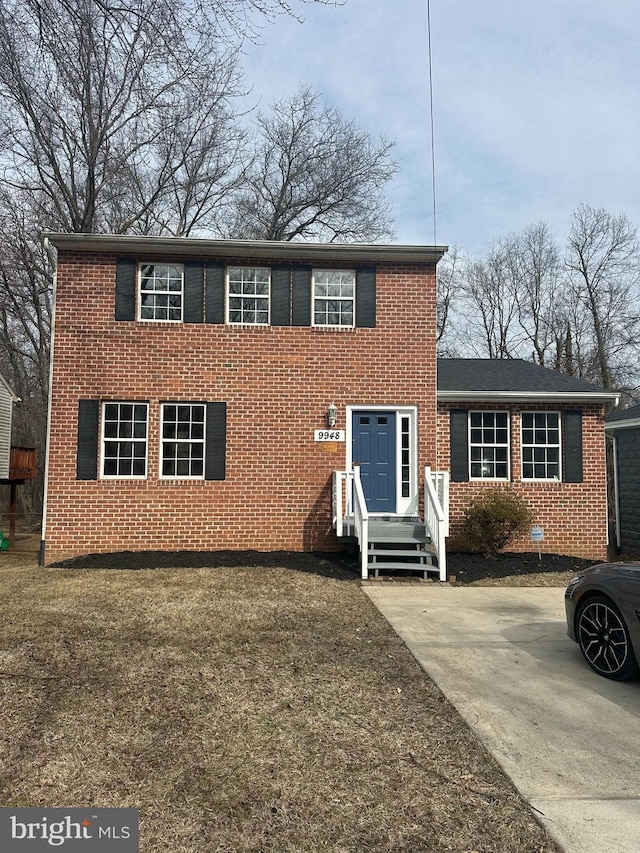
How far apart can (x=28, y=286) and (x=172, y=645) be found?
71.0ft

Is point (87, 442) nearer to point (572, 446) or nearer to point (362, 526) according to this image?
point (362, 526)

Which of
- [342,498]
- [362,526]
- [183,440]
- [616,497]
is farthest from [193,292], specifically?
[616,497]

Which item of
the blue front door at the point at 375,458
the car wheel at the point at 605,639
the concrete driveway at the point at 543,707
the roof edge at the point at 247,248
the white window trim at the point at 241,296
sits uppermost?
the roof edge at the point at 247,248

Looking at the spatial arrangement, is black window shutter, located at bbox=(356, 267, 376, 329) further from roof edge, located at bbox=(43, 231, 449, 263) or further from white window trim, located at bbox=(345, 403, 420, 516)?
white window trim, located at bbox=(345, 403, 420, 516)

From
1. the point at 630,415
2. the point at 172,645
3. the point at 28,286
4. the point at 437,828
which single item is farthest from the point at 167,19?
the point at 28,286

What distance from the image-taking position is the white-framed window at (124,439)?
35.1 feet

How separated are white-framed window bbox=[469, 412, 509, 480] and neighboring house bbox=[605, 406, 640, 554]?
12.8 feet

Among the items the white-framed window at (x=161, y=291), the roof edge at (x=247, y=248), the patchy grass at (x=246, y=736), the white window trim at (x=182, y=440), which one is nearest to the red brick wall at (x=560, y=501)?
the roof edge at (x=247, y=248)

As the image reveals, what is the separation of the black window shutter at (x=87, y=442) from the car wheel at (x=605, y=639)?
8445 mm

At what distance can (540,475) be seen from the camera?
11.6m

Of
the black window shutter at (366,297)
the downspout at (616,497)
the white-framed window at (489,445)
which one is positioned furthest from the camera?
the downspout at (616,497)

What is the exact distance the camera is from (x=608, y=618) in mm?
4906

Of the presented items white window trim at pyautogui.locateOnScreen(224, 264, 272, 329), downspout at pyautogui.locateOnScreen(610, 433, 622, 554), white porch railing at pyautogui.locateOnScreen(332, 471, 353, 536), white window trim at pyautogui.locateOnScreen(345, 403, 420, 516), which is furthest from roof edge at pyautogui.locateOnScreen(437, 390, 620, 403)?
white window trim at pyautogui.locateOnScreen(224, 264, 272, 329)

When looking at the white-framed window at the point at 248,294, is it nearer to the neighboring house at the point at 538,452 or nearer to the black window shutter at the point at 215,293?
the black window shutter at the point at 215,293
